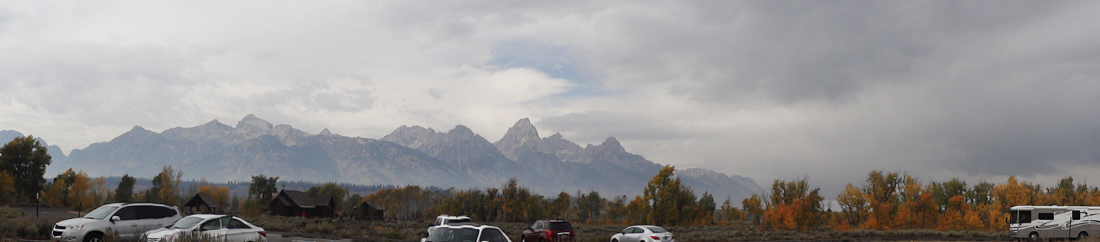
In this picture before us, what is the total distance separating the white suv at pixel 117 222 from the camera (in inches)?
784

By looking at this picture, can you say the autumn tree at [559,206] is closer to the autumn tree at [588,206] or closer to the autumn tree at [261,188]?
the autumn tree at [588,206]

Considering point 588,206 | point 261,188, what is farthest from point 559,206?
point 261,188

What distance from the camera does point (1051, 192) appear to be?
96625 mm

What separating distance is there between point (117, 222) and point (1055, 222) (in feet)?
159

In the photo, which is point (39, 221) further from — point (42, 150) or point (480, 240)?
point (42, 150)

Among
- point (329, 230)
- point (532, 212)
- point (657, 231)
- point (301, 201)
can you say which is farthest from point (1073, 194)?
point (301, 201)

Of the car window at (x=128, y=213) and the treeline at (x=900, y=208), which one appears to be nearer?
the car window at (x=128, y=213)

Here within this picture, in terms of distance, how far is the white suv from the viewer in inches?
784

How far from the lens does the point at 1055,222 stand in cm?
3872

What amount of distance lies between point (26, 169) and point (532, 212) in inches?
2721

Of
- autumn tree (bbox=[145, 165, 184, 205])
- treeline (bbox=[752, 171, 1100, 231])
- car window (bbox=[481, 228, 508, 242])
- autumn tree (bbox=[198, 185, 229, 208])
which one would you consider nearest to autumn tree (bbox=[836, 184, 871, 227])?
treeline (bbox=[752, 171, 1100, 231])

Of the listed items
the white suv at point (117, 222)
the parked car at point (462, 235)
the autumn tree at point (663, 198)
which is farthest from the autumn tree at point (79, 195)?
the parked car at point (462, 235)

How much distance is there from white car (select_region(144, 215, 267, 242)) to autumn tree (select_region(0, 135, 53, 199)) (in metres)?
72.6

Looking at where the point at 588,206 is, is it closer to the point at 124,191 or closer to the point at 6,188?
the point at 124,191
